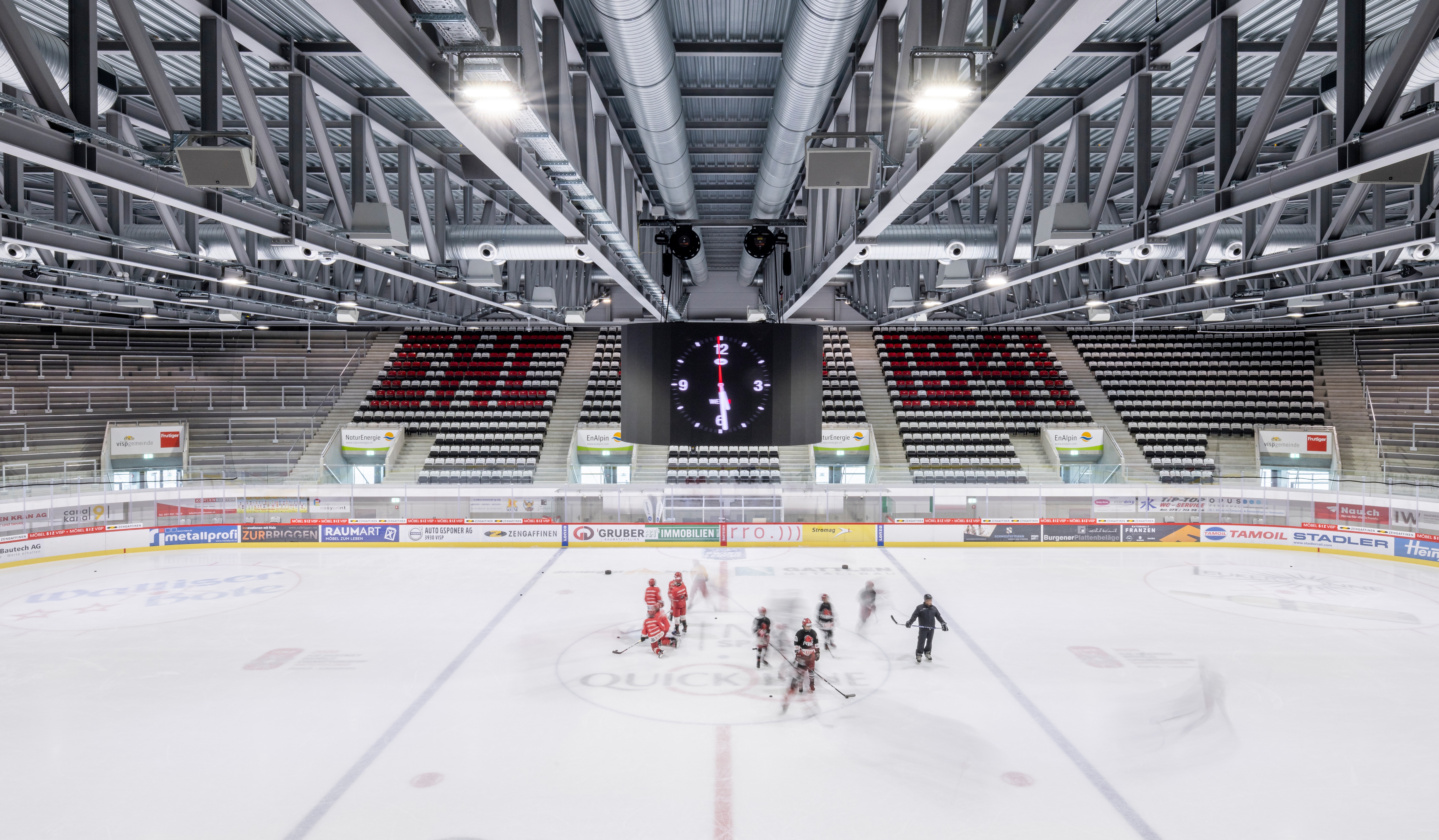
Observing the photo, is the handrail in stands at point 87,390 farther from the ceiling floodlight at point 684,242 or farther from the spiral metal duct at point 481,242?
the ceiling floodlight at point 684,242

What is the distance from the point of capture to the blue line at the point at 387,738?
7.30 metres

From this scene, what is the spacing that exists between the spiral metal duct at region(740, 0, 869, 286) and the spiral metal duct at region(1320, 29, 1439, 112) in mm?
3867

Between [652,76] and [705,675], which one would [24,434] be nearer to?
[705,675]

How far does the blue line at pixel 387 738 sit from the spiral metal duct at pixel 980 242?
31.4 ft

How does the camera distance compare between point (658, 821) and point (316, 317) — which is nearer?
point (658, 821)

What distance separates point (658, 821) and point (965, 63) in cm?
824

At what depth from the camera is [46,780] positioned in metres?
7.98

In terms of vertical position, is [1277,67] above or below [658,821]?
above

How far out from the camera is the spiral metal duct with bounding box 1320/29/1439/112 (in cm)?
541

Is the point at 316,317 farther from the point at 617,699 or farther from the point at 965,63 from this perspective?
the point at 965,63

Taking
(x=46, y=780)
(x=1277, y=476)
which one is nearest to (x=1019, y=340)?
(x=1277, y=476)

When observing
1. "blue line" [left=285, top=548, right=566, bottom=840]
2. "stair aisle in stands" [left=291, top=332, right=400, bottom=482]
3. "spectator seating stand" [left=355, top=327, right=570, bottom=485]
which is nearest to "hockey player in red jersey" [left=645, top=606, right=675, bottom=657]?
"blue line" [left=285, top=548, right=566, bottom=840]

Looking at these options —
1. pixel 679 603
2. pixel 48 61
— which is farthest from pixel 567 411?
pixel 48 61

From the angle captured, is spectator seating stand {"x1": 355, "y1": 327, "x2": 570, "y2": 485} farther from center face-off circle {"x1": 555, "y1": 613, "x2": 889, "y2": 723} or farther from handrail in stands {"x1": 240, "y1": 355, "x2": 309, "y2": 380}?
center face-off circle {"x1": 555, "y1": 613, "x2": 889, "y2": 723}
